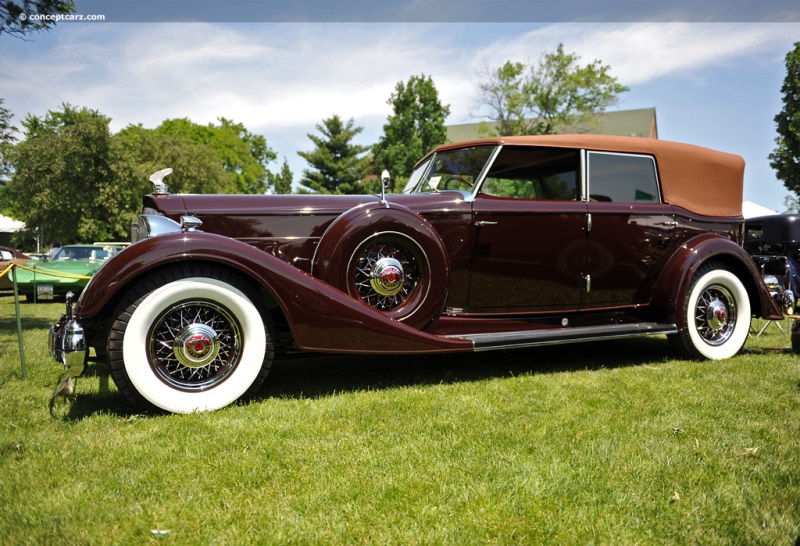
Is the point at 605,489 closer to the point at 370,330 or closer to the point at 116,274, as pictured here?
the point at 370,330

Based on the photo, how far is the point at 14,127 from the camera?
8445 mm

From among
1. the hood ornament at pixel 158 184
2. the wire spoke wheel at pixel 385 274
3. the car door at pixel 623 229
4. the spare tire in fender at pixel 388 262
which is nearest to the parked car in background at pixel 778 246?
the car door at pixel 623 229

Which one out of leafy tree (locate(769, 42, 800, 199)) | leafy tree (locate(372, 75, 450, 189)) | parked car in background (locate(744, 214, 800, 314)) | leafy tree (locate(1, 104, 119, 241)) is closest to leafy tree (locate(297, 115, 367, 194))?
leafy tree (locate(372, 75, 450, 189))

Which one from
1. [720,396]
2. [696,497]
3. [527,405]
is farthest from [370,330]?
[720,396]

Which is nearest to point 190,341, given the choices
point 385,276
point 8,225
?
point 385,276

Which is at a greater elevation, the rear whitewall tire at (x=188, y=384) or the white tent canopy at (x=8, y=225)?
the white tent canopy at (x=8, y=225)

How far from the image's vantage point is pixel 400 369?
4457 mm

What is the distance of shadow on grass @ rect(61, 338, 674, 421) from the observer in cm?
360

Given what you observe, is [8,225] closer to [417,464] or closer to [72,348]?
[72,348]

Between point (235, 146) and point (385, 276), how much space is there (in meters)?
49.0

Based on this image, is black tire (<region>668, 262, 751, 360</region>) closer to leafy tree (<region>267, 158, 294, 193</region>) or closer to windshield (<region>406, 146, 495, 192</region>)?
windshield (<region>406, 146, 495, 192</region>)

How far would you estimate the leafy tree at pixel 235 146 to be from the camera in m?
46.0

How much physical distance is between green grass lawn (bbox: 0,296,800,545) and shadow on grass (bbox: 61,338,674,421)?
0.12 feet

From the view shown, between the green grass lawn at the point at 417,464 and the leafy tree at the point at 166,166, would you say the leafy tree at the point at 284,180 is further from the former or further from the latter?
the green grass lawn at the point at 417,464
